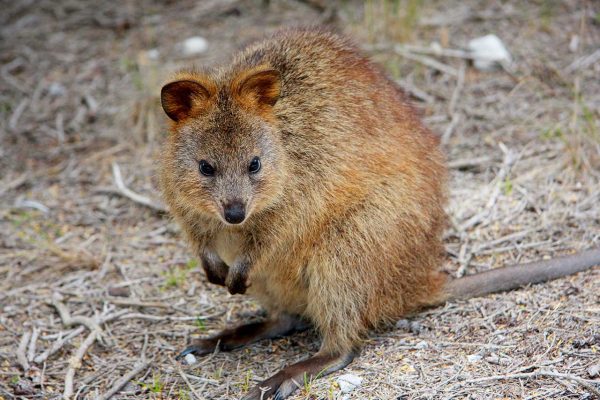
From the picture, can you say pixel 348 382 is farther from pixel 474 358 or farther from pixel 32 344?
pixel 32 344

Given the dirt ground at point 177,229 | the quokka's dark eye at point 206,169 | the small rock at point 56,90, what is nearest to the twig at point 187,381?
the dirt ground at point 177,229

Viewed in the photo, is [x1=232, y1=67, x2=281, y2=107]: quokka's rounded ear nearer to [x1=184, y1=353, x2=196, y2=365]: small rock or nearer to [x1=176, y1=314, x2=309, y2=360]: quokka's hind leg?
[x1=176, y1=314, x2=309, y2=360]: quokka's hind leg

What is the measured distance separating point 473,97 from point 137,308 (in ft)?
10.9

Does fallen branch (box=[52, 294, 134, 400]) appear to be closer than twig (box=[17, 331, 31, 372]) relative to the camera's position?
Yes

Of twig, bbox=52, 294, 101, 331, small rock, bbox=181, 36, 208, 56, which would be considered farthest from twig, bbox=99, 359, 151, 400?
small rock, bbox=181, 36, 208, 56

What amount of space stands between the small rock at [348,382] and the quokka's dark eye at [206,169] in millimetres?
1242

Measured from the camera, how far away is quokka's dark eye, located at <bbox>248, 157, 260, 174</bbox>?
3.92 m

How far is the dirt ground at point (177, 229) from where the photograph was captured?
4078 millimetres

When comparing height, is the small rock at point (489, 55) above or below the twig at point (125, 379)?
above

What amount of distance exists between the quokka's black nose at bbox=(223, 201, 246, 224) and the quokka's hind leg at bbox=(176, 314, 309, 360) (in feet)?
3.31

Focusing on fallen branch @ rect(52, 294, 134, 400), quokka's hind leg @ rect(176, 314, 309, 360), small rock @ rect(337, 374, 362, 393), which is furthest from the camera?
quokka's hind leg @ rect(176, 314, 309, 360)

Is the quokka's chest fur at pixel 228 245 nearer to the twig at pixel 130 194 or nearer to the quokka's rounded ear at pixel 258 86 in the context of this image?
the quokka's rounded ear at pixel 258 86

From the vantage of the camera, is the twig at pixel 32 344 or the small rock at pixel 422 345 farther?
the twig at pixel 32 344

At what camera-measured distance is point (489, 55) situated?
675 cm
